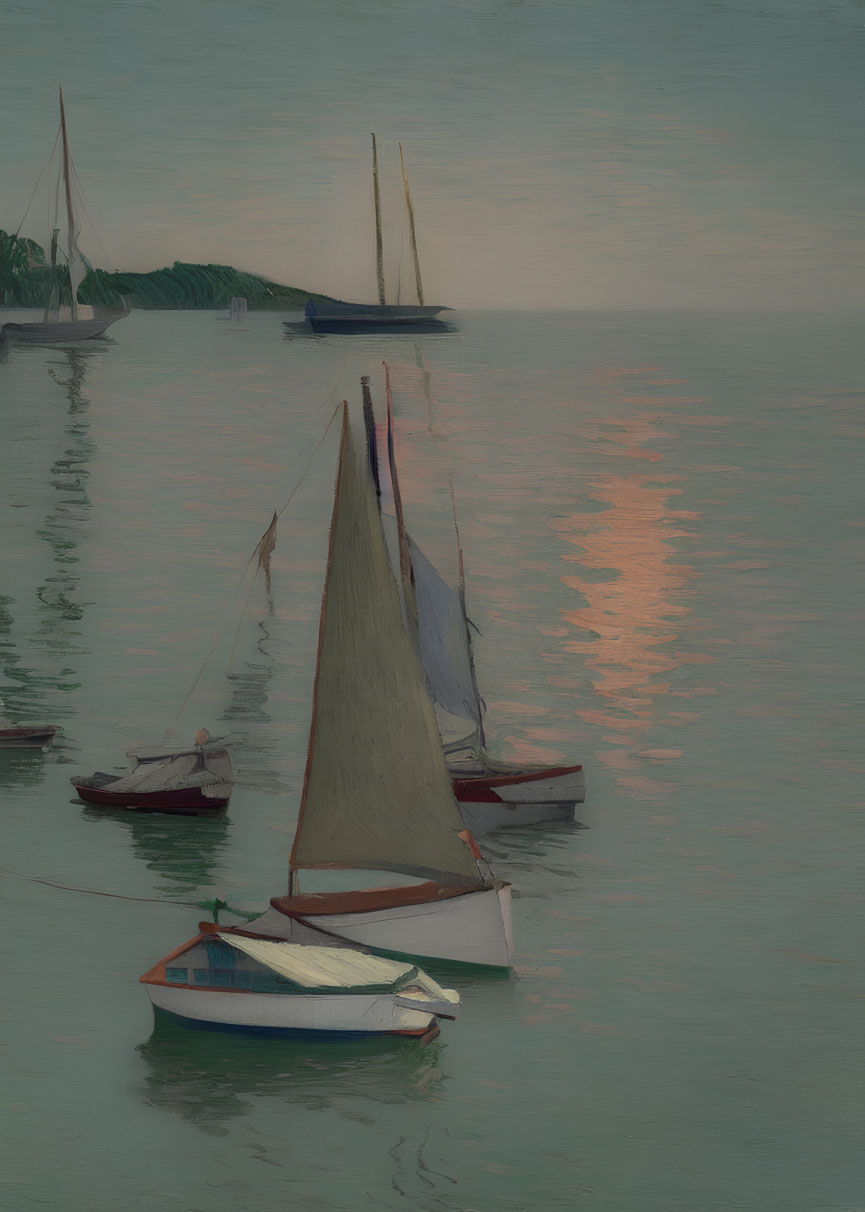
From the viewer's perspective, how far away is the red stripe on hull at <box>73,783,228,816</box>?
63.9ft

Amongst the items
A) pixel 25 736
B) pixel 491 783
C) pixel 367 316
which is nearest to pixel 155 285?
pixel 367 316

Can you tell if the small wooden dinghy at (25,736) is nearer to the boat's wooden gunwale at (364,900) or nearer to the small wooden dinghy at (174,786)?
the small wooden dinghy at (174,786)

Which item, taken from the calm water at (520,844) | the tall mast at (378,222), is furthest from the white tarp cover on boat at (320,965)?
the tall mast at (378,222)

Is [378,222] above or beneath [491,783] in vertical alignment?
above

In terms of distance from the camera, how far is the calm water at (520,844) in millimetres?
12938

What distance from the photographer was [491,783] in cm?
1903

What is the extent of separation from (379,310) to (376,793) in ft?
61.8

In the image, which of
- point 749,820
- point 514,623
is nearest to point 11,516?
point 514,623

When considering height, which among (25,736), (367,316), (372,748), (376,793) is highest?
(367,316)

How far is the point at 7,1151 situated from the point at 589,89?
65.2 ft

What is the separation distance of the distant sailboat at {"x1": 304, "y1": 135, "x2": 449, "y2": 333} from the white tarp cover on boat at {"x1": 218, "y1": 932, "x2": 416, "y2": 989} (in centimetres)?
1556

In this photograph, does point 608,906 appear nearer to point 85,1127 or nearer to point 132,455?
point 85,1127

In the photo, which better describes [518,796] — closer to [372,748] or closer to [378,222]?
[372,748]

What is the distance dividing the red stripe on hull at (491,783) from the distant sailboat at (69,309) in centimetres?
1418
